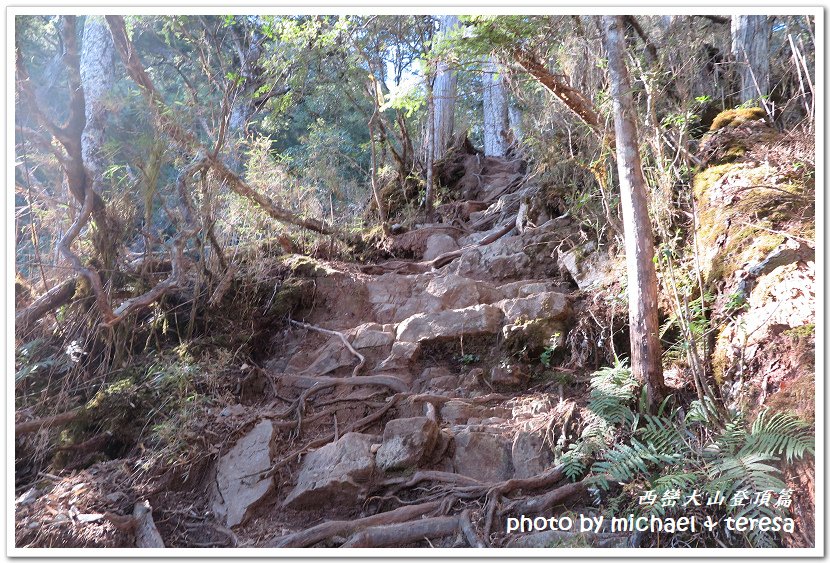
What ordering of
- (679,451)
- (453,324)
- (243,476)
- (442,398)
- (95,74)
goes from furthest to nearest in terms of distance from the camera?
(95,74) → (453,324) → (442,398) → (243,476) → (679,451)

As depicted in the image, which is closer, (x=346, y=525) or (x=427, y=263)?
(x=346, y=525)

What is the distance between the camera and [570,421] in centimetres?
372

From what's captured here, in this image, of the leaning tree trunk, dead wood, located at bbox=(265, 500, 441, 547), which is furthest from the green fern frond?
the leaning tree trunk

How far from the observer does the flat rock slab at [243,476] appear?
11.9ft

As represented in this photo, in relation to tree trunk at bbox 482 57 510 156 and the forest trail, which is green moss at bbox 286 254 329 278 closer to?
the forest trail

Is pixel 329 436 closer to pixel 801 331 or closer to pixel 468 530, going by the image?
pixel 468 530

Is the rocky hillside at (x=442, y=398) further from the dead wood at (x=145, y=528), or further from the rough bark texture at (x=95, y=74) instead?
the rough bark texture at (x=95, y=74)

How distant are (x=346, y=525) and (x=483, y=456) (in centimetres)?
100

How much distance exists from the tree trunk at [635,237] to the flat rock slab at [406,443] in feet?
4.61

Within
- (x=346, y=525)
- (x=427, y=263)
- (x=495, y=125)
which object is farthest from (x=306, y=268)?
(x=495, y=125)

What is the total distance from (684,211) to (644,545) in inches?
102

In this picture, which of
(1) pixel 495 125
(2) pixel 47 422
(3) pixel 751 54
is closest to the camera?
(2) pixel 47 422

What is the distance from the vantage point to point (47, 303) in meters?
4.59

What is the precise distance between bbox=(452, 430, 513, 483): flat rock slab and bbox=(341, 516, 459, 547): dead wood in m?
0.47
